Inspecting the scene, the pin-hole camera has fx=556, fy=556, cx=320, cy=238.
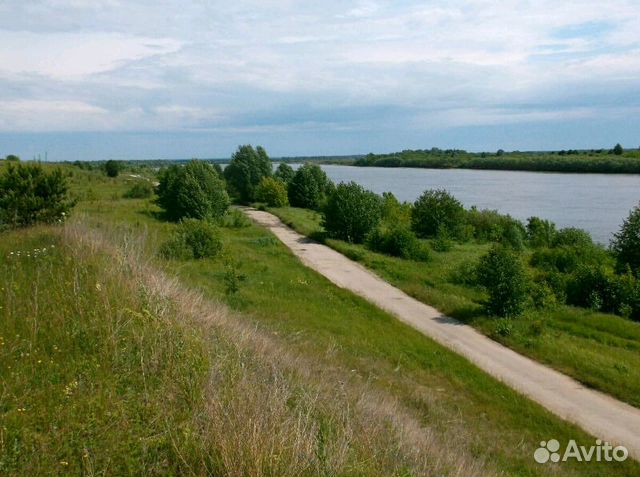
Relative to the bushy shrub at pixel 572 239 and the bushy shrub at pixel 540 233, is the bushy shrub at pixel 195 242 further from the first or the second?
the bushy shrub at pixel 540 233

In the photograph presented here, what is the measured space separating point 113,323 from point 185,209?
85.7 feet

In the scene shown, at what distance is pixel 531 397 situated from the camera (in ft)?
36.6

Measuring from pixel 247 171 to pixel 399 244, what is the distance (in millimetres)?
36312

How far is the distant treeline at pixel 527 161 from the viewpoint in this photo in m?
86.5

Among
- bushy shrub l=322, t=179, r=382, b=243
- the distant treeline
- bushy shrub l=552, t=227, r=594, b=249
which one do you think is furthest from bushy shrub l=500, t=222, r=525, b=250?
the distant treeline

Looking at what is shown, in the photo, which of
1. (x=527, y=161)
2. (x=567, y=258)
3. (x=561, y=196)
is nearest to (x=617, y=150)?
(x=527, y=161)

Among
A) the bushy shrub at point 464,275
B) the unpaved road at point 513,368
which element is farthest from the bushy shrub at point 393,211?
the unpaved road at point 513,368

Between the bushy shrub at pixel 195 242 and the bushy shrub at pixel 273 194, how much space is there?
2955 centimetres

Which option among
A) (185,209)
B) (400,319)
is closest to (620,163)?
(185,209)

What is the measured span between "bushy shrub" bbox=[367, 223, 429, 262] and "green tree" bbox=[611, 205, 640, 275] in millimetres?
8341

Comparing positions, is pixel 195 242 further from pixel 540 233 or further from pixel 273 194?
pixel 273 194

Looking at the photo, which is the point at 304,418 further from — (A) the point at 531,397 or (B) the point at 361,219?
(B) the point at 361,219

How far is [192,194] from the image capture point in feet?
103

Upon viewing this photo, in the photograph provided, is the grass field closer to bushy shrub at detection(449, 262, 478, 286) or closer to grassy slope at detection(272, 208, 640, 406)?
grassy slope at detection(272, 208, 640, 406)
